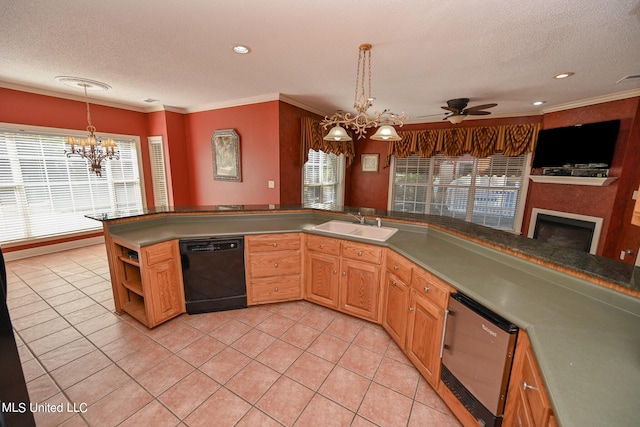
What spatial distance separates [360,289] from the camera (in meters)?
2.45

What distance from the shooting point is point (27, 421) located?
0.87 m

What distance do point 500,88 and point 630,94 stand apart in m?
1.71

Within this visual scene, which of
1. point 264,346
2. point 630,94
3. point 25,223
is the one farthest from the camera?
point 25,223

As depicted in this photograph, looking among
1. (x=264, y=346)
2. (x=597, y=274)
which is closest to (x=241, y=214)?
(x=264, y=346)

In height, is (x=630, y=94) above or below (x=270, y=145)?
above

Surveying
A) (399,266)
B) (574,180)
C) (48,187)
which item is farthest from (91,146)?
(574,180)

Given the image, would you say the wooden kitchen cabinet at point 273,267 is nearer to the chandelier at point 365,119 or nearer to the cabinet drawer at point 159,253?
the cabinet drawer at point 159,253

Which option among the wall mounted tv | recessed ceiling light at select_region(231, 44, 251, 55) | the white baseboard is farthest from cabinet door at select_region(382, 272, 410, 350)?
the white baseboard

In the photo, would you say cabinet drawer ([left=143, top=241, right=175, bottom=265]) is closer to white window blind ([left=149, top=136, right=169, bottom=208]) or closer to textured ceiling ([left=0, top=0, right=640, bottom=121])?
textured ceiling ([left=0, top=0, right=640, bottom=121])

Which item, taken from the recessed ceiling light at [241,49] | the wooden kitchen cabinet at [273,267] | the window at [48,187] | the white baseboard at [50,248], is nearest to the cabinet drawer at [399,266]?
the wooden kitchen cabinet at [273,267]

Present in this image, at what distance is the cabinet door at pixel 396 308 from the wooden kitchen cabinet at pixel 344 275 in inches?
4.0

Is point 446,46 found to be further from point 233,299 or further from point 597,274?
point 233,299

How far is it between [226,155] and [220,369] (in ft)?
11.7

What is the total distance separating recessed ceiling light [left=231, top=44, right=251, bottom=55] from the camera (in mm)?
2320
